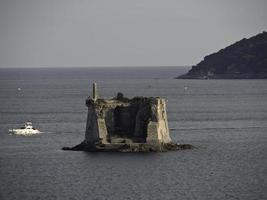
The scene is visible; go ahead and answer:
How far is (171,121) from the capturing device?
126 meters

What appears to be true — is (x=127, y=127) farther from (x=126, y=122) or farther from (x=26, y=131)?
(x=26, y=131)

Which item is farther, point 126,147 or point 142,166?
point 126,147

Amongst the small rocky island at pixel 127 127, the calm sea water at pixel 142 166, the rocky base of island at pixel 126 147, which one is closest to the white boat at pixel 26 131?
the calm sea water at pixel 142 166

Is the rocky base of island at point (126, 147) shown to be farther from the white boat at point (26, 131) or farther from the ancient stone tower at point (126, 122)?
the white boat at point (26, 131)

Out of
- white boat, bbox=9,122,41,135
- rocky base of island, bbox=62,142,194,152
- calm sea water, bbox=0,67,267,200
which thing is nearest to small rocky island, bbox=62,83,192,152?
rocky base of island, bbox=62,142,194,152

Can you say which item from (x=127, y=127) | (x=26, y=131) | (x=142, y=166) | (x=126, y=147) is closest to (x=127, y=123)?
(x=127, y=127)

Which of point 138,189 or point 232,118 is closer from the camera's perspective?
point 138,189

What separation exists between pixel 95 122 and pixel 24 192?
19886 millimetres

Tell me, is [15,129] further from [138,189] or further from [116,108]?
[138,189]

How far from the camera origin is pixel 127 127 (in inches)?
3780

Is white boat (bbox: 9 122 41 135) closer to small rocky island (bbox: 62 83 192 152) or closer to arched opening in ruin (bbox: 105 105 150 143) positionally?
small rocky island (bbox: 62 83 192 152)

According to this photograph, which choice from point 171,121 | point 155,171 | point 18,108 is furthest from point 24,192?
point 18,108

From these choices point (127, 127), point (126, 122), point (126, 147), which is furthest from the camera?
point (127, 127)

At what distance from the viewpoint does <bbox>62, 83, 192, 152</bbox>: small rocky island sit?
9256 centimetres
